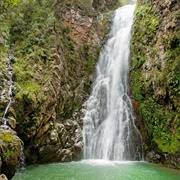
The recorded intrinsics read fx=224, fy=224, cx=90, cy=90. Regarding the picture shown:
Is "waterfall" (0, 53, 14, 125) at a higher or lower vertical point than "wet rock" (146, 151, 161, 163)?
higher

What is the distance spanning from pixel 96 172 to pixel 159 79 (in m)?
7.15

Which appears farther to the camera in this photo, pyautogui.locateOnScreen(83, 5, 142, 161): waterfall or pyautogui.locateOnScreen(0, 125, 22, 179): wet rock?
pyautogui.locateOnScreen(83, 5, 142, 161): waterfall

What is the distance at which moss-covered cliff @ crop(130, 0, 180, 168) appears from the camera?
12961 mm

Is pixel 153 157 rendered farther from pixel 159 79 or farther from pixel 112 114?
pixel 159 79

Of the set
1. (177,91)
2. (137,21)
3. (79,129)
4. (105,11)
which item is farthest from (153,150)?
(105,11)

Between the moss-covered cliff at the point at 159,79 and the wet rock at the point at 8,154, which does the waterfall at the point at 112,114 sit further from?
the wet rock at the point at 8,154

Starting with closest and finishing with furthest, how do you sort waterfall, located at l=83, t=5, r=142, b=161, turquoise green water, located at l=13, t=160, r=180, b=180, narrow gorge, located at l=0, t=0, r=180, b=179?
turquoise green water, located at l=13, t=160, r=180, b=180
narrow gorge, located at l=0, t=0, r=180, b=179
waterfall, located at l=83, t=5, r=142, b=161

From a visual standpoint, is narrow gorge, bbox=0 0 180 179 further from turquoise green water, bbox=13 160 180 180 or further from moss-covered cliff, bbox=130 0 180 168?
turquoise green water, bbox=13 160 180 180

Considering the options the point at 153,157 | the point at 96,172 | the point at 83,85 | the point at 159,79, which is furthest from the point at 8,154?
the point at 159,79

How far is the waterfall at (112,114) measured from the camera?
13799mm

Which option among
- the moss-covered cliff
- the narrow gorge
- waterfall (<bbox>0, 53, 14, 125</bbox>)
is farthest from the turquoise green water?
waterfall (<bbox>0, 53, 14, 125</bbox>)

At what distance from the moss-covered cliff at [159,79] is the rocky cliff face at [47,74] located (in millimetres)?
4026

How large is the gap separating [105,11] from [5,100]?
17841 millimetres

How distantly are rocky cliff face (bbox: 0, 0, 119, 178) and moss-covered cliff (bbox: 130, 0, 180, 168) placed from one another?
403cm
